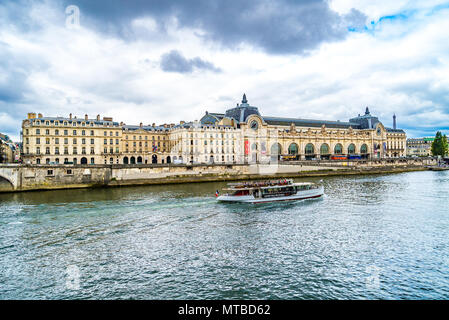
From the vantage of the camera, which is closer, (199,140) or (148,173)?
(148,173)

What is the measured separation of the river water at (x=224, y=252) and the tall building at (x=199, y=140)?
45301mm

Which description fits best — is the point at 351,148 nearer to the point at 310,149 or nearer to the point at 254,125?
the point at 310,149

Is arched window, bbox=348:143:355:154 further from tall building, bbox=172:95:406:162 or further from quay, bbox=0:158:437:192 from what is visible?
quay, bbox=0:158:437:192

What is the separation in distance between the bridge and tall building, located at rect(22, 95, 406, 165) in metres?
13.2

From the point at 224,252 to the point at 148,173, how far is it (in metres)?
51.4

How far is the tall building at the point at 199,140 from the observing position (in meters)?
81.1

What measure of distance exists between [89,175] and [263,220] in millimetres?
45609

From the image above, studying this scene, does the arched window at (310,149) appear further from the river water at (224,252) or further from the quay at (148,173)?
the river water at (224,252)

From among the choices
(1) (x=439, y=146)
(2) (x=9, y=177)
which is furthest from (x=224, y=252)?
(1) (x=439, y=146)

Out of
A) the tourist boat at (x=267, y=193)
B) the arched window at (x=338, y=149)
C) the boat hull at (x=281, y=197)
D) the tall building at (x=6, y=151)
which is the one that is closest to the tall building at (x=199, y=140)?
the arched window at (x=338, y=149)

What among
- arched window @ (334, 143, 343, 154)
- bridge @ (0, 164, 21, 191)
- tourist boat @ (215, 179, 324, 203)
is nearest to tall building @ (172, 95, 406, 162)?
arched window @ (334, 143, 343, 154)

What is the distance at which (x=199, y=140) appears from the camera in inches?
3647

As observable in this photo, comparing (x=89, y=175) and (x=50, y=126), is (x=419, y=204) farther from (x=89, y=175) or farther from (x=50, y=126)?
(x=50, y=126)
